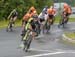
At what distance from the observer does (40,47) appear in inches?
741

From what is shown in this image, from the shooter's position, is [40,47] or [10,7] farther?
[10,7]

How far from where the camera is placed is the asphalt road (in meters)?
16.5

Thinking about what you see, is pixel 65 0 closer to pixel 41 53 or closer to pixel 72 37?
pixel 72 37

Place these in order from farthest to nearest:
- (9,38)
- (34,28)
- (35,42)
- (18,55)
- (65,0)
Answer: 1. (65,0)
2. (9,38)
3. (35,42)
4. (34,28)
5. (18,55)

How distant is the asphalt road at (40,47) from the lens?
16.5m

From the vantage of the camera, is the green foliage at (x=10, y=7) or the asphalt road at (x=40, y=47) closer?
the asphalt road at (x=40, y=47)

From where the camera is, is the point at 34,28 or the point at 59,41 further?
the point at 59,41

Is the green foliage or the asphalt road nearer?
the asphalt road

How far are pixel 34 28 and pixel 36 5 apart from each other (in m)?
22.1

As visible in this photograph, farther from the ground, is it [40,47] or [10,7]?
[40,47]

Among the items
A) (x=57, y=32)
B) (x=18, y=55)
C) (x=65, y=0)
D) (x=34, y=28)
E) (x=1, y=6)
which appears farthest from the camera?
(x=65, y=0)

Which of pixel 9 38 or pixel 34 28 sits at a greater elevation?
pixel 34 28

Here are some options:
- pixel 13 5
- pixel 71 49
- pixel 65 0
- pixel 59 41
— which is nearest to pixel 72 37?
pixel 59 41

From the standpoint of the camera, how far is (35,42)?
821 inches
